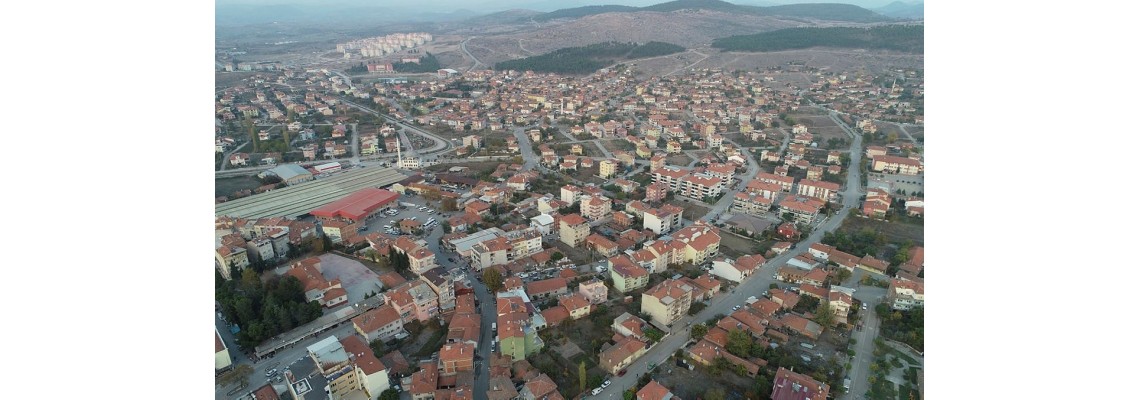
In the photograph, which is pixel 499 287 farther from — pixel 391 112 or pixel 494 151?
pixel 391 112

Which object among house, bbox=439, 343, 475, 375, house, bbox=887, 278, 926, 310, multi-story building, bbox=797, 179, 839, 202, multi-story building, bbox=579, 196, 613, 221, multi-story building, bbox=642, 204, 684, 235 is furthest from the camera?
multi-story building, bbox=797, 179, 839, 202

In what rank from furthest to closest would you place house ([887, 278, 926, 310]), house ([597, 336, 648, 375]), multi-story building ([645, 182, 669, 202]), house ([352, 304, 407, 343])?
multi-story building ([645, 182, 669, 202]) < house ([887, 278, 926, 310]) < house ([352, 304, 407, 343]) < house ([597, 336, 648, 375])

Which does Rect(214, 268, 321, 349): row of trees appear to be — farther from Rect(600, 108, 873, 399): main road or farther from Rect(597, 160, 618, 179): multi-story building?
Rect(597, 160, 618, 179): multi-story building

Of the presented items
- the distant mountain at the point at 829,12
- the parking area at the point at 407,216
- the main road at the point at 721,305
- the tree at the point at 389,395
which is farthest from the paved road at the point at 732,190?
the distant mountain at the point at 829,12

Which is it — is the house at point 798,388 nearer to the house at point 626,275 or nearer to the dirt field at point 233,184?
the house at point 626,275

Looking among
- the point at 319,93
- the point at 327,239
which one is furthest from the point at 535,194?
the point at 319,93

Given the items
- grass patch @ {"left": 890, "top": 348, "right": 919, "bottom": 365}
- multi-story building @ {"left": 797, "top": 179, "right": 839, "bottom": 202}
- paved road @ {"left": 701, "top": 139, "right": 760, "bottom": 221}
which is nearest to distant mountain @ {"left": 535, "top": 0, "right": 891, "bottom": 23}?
paved road @ {"left": 701, "top": 139, "right": 760, "bottom": 221}
